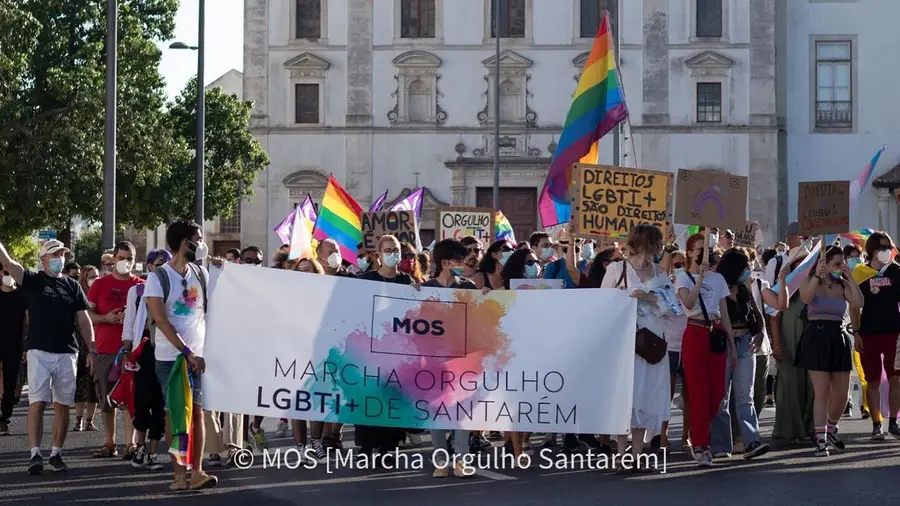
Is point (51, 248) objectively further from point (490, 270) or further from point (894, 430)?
point (894, 430)

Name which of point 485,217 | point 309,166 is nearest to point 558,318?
point 485,217

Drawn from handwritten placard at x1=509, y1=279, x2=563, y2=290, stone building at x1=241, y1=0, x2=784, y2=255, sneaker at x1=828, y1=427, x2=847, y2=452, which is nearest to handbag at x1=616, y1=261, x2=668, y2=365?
handwritten placard at x1=509, y1=279, x2=563, y2=290

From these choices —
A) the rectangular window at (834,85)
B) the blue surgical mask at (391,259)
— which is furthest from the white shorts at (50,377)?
the rectangular window at (834,85)

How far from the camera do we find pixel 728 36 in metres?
52.3

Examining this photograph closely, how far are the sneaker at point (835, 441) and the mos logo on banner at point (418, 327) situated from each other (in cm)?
428

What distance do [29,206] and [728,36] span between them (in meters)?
26.8

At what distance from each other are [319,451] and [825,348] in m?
4.43

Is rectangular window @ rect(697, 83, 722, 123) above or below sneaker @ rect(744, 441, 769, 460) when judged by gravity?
above

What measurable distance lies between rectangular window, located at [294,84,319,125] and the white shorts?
132 ft

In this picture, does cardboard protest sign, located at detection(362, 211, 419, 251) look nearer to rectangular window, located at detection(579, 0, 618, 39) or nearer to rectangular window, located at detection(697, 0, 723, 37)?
rectangular window, located at detection(579, 0, 618, 39)

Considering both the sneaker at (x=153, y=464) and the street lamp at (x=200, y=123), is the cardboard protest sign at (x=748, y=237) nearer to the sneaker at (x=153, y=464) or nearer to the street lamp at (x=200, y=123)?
the street lamp at (x=200, y=123)

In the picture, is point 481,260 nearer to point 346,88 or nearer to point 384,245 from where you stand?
point 384,245

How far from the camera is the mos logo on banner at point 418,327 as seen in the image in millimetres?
11586

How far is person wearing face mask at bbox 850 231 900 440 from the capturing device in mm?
15180
